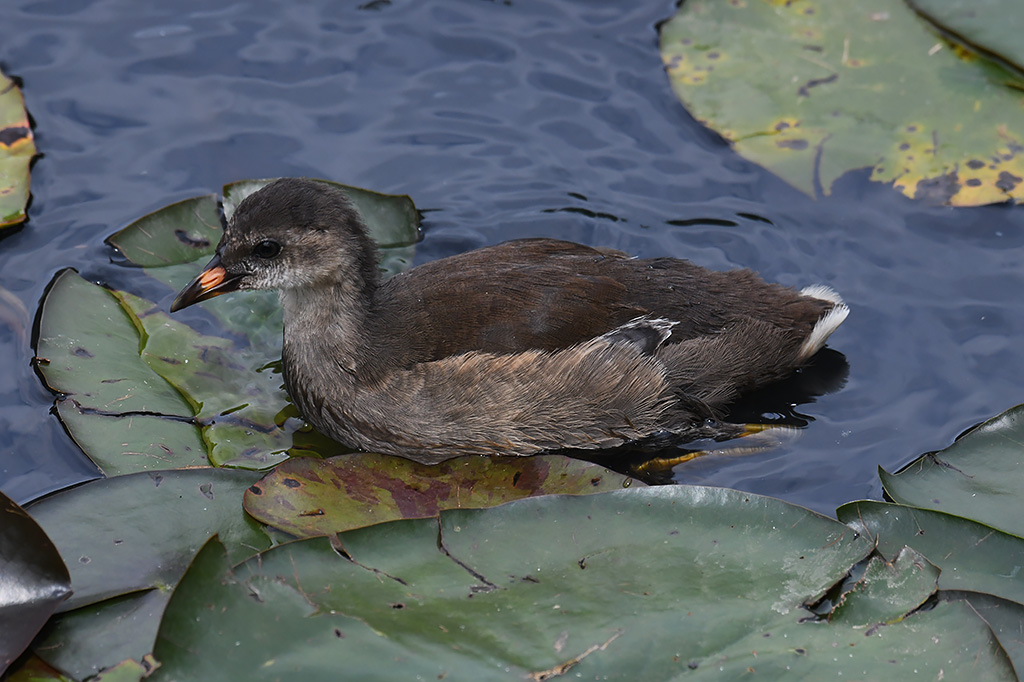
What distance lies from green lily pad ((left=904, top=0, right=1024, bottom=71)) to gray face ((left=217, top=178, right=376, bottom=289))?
364cm

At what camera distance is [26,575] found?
130 inches

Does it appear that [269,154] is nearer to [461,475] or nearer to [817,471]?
[461,475]

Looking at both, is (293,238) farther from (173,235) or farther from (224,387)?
(173,235)

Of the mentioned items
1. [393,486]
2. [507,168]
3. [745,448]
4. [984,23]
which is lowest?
[745,448]

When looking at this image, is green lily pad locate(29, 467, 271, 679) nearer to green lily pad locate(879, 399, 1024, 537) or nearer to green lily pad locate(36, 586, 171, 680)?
green lily pad locate(36, 586, 171, 680)

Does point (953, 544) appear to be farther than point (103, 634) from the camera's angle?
Yes

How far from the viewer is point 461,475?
4215 mm

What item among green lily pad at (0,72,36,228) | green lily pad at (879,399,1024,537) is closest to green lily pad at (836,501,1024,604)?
green lily pad at (879,399,1024,537)

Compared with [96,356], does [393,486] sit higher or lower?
lower

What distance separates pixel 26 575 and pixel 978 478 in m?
3.28

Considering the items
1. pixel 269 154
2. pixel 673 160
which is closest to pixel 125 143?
pixel 269 154

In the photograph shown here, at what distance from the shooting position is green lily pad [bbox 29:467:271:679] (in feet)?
10.8

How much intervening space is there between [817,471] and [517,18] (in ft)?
11.8

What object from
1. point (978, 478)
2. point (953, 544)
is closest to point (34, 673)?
point (953, 544)
